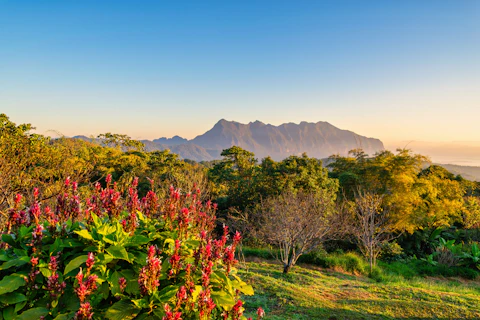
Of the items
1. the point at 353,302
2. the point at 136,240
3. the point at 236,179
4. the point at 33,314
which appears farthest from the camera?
the point at 236,179

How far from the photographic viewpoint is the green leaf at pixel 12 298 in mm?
1781

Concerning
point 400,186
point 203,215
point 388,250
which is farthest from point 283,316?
point 400,186

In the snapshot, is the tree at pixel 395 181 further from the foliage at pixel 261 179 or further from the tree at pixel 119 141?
the tree at pixel 119 141

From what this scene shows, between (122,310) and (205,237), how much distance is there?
0.82m

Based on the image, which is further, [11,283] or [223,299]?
[223,299]

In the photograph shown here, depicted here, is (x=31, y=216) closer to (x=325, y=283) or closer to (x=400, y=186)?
(x=325, y=283)

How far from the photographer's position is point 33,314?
1.76 meters

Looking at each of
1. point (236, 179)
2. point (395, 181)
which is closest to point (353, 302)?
point (395, 181)

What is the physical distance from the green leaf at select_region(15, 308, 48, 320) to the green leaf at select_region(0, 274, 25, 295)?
18 cm

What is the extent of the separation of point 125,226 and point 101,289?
0.52 metres

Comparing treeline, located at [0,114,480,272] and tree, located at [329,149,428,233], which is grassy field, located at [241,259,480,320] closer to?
treeline, located at [0,114,480,272]

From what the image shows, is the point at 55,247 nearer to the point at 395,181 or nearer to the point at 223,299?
the point at 223,299

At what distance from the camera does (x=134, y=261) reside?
6.94ft

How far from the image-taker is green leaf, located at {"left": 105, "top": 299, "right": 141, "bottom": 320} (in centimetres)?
182
